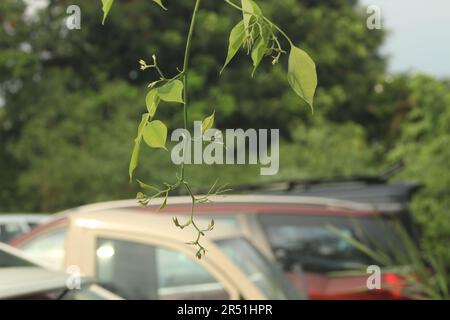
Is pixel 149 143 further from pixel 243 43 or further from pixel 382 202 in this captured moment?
pixel 382 202

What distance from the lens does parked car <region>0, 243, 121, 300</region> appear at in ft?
8.61

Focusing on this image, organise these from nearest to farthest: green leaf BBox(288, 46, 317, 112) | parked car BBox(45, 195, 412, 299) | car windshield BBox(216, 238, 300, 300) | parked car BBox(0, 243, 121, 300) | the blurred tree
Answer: green leaf BBox(288, 46, 317, 112) → parked car BBox(0, 243, 121, 300) → car windshield BBox(216, 238, 300, 300) → parked car BBox(45, 195, 412, 299) → the blurred tree

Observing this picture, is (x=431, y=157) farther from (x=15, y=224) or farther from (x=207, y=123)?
(x=207, y=123)

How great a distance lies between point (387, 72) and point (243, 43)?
27669mm

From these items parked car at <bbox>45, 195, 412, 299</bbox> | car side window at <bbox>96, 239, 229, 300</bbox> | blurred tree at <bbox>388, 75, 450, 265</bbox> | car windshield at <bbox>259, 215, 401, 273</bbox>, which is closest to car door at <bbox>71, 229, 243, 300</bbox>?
car side window at <bbox>96, 239, 229, 300</bbox>

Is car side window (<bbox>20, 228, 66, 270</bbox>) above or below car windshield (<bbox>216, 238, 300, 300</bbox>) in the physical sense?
above

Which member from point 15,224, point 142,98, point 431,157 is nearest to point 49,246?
point 431,157

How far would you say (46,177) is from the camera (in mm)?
18828

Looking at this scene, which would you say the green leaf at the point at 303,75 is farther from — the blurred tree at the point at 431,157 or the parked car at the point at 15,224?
the parked car at the point at 15,224

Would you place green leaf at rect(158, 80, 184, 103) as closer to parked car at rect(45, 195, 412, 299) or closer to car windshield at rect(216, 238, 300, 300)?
car windshield at rect(216, 238, 300, 300)

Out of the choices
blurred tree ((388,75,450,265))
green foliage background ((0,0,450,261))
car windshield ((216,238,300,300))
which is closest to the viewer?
car windshield ((216,238,300,300))

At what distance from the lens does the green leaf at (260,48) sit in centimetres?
110

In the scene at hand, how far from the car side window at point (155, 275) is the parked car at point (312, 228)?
9.06 feet
